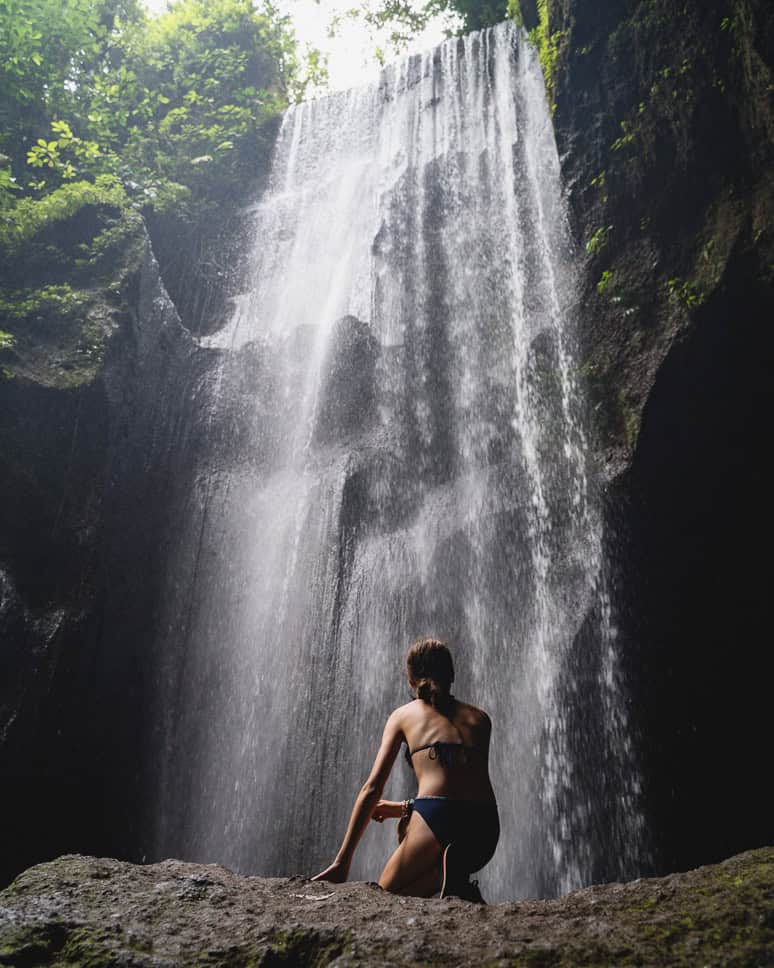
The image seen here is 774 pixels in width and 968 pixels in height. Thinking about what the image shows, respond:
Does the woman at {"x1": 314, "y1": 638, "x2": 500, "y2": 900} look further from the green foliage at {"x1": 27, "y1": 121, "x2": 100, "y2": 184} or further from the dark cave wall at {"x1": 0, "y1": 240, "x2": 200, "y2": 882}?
the green foliage at {"x1": 27, "y1": 121, "x2": 100, "y2": 184}

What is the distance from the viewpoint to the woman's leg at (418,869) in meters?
2.81

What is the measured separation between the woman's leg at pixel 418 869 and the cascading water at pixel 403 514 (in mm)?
3755

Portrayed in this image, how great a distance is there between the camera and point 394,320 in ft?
31.5

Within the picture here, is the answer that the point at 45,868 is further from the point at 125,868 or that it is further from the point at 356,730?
the point at 356,730

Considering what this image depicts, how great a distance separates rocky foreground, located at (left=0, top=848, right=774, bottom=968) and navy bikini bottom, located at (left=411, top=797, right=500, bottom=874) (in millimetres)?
408

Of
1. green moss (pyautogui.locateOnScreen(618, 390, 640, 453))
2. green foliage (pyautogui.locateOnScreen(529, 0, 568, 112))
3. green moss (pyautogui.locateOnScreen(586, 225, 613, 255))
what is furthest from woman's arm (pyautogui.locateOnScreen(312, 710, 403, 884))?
green foliage (pyautogui.locateOnScreen(529, 0, 568, 112))

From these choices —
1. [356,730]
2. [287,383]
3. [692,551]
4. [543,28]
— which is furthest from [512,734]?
[543,28]

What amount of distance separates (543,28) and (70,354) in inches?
304

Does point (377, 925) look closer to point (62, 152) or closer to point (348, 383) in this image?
point (348, 383)

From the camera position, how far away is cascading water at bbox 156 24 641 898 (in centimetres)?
675

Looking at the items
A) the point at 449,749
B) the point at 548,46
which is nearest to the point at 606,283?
the point at 548,46

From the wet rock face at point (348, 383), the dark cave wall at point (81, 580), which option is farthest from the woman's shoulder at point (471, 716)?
the wet rock face at point (348, 383)

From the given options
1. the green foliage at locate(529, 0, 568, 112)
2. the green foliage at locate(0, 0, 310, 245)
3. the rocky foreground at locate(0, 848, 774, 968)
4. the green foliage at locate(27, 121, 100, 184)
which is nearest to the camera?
the rocky foreground at locate(0, 848, 774, 968)

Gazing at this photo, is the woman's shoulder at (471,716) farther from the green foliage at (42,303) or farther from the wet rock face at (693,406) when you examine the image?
the green foliage at (42,303)
